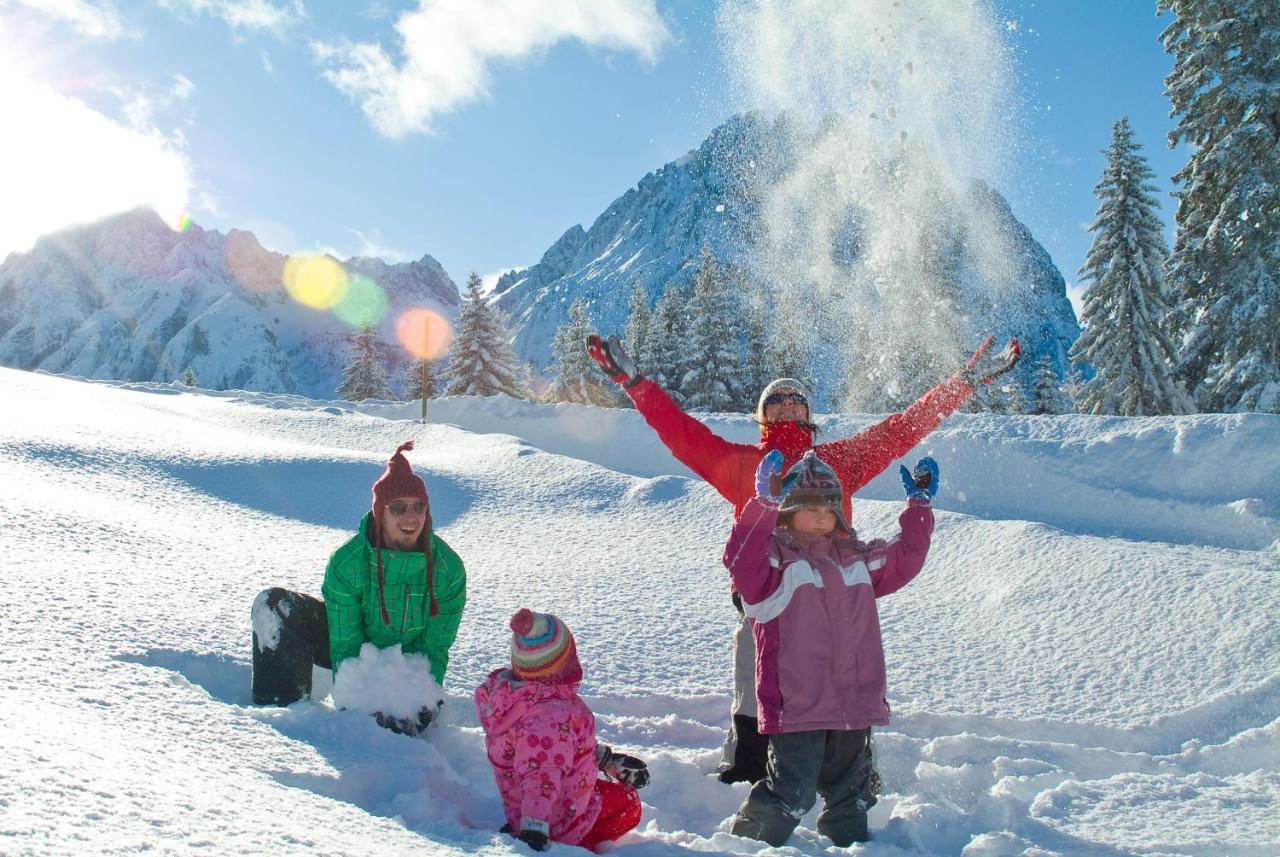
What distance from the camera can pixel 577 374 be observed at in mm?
35188

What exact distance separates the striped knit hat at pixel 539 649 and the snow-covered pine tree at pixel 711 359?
2687cm

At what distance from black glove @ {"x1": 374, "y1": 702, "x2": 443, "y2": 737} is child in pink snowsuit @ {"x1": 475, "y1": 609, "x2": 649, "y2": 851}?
0.65m

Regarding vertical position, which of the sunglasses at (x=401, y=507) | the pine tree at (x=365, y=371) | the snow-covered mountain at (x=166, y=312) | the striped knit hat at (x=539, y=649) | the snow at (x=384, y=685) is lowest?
the snow at (x=384, y=685)

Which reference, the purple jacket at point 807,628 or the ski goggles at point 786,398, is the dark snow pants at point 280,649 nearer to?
the purple jacket at point 807,628

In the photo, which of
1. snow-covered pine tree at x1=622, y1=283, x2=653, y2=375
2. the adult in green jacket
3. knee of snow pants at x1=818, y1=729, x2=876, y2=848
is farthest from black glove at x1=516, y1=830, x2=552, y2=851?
snow-covered pine tree at x1=622, y1=283, x2=653, y2=375

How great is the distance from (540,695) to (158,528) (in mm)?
5027

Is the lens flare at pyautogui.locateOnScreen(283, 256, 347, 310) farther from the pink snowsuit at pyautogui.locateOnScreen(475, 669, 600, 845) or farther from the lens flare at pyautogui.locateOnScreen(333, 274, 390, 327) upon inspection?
the pink snowsuit at pyautogui.locateOnScreen(475, 669, 600, 845)

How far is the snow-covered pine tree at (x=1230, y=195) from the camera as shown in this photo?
50.5ft

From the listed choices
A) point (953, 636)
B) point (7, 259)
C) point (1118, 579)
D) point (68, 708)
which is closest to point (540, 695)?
point (68, 708)

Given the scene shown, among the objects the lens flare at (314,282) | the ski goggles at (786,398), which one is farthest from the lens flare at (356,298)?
the ski goggles at (786,398)

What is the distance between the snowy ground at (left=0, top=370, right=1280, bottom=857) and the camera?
2.52 m

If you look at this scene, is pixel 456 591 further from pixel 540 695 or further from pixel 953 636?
pixel 953 636

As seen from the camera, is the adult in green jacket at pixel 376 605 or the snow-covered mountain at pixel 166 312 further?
the snow-covered mountain at pixel 166 312

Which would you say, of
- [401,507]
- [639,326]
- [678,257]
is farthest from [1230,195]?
[678,257]
